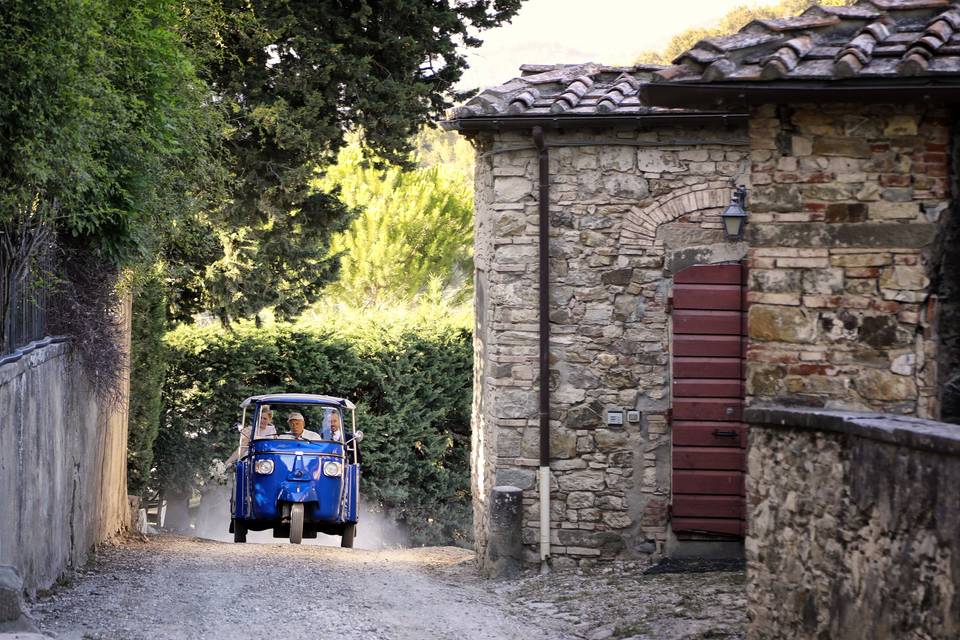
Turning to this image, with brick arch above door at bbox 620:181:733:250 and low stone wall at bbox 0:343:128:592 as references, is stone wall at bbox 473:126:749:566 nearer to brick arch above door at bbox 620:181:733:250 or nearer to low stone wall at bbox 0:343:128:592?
brick arch above door at bbox 620:181:733:250

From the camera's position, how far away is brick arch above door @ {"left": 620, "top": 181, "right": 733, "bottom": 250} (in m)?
11.5

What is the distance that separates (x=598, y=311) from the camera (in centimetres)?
1165

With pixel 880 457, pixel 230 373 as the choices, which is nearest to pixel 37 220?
pixel 880 457

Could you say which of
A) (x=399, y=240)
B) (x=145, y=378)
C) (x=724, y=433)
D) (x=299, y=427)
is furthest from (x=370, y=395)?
(x=399, y=240)

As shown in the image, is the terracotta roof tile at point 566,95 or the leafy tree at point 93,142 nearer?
the leafy tree at point 93,142

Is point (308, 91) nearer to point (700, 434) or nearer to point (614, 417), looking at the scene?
point (614, 417)

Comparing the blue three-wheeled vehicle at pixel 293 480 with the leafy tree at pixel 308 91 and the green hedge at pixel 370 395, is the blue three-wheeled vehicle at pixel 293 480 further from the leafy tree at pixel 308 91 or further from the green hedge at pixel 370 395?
the green hedge at pixel 370 395

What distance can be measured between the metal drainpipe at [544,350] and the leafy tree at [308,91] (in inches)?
140

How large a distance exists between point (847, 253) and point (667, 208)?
434 cm

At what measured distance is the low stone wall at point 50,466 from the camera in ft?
26.7

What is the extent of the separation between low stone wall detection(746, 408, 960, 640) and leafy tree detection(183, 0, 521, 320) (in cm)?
793

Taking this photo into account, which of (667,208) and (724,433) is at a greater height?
(667,208)

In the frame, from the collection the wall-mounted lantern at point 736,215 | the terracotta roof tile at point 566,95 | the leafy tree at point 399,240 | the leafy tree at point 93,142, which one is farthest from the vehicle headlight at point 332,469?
the leafy tree at point 399,240

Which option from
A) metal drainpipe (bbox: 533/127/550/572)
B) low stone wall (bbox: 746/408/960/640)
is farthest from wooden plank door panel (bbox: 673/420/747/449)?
low stone wall (bbox: 746/408/960/640)
